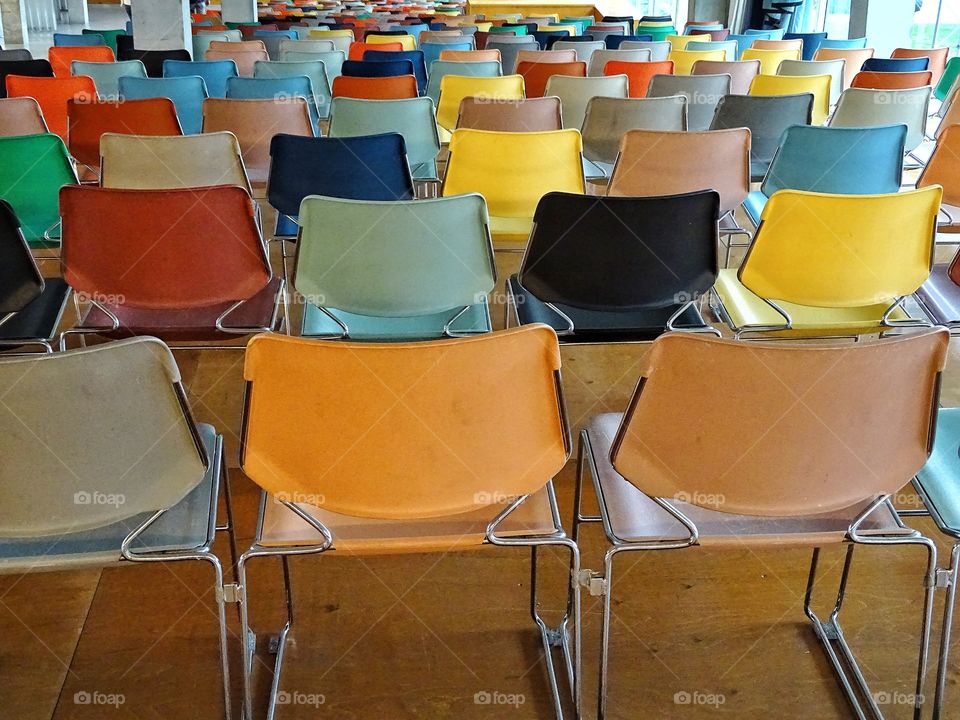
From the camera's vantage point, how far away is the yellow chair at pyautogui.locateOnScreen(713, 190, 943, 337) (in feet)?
9.19

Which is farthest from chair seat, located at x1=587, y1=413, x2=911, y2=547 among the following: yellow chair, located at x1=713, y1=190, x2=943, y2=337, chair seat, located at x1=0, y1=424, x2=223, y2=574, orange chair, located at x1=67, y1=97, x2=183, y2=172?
orange chair, located at x1=67, y1=97, x2=183, y2=172

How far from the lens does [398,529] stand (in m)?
2.00

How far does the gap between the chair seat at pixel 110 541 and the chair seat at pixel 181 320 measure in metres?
0.98

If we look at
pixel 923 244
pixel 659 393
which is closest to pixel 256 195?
pixel 923 244

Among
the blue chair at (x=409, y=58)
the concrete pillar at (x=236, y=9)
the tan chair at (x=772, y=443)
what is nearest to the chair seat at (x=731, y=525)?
the tan chair at (x=772, y=443)

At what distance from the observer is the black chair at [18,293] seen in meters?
2.82

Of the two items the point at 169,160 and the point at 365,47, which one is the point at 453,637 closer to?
the point at 169,160

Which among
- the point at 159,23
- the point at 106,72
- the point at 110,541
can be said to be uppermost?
the point at 159,23

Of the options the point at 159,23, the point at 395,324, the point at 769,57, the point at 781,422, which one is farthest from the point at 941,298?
the point at 159,23

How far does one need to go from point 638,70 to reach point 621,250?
4.50 meters

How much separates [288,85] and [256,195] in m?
0.75

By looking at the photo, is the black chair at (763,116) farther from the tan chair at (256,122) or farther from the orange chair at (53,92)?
the orange chair at (53,92)

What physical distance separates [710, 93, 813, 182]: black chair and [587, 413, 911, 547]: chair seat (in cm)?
307

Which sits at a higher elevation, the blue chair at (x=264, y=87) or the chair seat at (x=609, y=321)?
the blue chair at (x=264, y=87)
